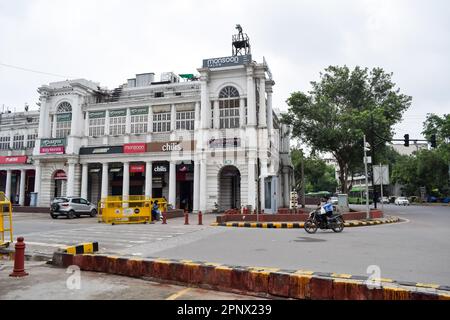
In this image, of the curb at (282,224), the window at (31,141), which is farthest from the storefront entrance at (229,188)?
the window at (31,141)

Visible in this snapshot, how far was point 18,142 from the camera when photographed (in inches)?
1549

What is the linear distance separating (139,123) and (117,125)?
243 centimetres

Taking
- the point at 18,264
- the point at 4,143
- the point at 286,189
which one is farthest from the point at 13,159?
the point at 18,264

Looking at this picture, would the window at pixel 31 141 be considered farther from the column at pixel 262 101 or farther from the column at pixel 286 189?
the column at pixel 286 189

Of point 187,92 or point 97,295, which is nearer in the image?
point 97,295

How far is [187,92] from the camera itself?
32562 millimetres

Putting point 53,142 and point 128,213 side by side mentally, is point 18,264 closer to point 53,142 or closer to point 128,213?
point 128,213

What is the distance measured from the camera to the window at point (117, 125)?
33.3 meters

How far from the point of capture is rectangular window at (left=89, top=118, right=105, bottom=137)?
33969mm

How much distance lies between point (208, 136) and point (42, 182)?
18428 millimetres

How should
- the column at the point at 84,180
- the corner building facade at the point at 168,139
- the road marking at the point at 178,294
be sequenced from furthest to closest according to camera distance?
the column at the point at 84,180 → the corner building facade at the point at 168,139 → the road marking at the point at 178,294

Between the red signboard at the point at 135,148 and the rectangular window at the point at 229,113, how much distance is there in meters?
7.51
